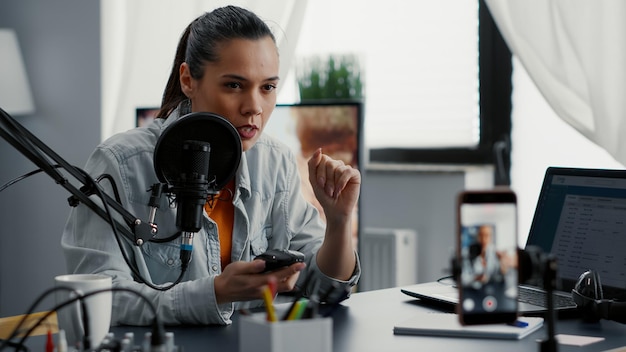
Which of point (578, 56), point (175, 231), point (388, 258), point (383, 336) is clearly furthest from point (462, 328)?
point (388, 258)

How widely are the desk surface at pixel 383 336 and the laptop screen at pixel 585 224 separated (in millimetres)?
132

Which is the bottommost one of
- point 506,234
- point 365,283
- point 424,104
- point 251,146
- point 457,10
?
point 365,283

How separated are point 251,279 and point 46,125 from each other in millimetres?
2671

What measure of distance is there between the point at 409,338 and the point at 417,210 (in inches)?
75.0

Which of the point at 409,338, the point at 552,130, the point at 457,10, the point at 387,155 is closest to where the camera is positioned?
the point at 409,338

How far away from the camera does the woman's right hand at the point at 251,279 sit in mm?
1353

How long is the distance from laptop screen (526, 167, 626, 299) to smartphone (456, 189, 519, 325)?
1.88 ft

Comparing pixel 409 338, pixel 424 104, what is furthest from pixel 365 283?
pixel 409 338

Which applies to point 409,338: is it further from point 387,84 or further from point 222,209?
point 387,84

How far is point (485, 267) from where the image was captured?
1.03m

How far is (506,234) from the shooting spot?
105cm

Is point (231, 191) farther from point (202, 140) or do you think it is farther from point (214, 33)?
point (202, 140)

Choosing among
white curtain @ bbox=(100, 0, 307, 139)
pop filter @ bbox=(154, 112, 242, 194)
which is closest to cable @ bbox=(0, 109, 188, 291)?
pop filter @ bbox=(154, 112, 242, 194)

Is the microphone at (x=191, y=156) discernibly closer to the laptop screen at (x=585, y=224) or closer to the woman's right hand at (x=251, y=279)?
the woman's right hand at (x=251, y=279)
